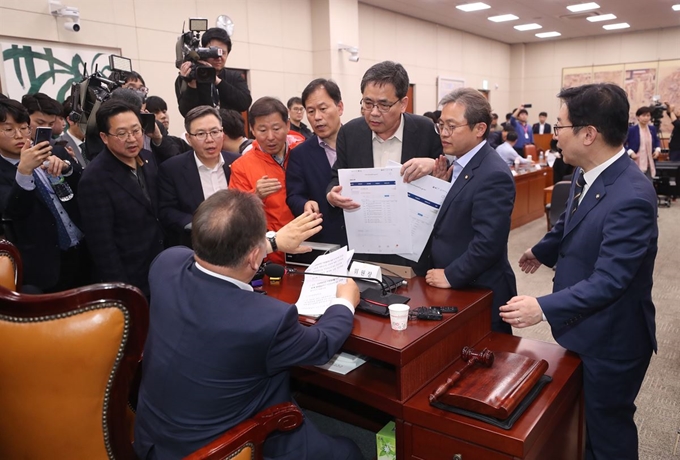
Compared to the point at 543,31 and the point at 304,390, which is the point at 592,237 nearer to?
the point at 304,390

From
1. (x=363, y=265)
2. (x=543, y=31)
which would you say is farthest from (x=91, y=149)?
(x=543, y=31)

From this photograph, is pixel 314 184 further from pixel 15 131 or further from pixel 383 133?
pixel 15 131

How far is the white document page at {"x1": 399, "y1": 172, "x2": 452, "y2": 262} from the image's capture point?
1880 mm

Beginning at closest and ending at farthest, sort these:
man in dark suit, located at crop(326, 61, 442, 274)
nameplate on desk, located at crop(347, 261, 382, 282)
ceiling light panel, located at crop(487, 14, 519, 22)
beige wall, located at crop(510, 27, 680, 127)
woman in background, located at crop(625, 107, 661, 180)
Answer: nameplate on desk, located at crop(347, 261, 382, 282) → man in dark suit, located at crop(326, 61, 442, 274) → woman in background, located at crop(625, 107, 661, 180) → ceiling light panel, located at crop(487, 14, 519, 22) → beige wall, located at crop(510, 27, 680, 127)

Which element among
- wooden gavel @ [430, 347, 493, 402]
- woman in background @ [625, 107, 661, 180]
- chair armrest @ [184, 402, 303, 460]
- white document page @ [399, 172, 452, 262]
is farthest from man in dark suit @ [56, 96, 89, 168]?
woman in background @ [625, 107, 661, 180]

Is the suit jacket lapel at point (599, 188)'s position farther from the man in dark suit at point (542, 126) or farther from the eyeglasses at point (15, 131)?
the man in dark suit at point (542, 126)

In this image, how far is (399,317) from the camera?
1451 mm

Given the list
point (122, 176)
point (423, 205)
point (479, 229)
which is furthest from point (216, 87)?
point (479, 229)

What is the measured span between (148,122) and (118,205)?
27.6 inches

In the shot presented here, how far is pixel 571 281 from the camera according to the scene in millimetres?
1711

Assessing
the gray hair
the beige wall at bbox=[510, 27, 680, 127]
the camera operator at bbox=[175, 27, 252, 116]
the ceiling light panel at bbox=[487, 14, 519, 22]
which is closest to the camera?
the gray hair

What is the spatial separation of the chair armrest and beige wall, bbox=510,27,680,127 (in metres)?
14.4

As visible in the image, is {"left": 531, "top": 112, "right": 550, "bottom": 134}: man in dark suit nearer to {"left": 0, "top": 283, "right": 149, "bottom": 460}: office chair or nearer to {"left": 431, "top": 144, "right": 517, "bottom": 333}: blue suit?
{"left": 431, "top": 144, "right": 517, "bottom": 333}: blue suit

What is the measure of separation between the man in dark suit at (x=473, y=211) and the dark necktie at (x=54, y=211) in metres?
1.91
